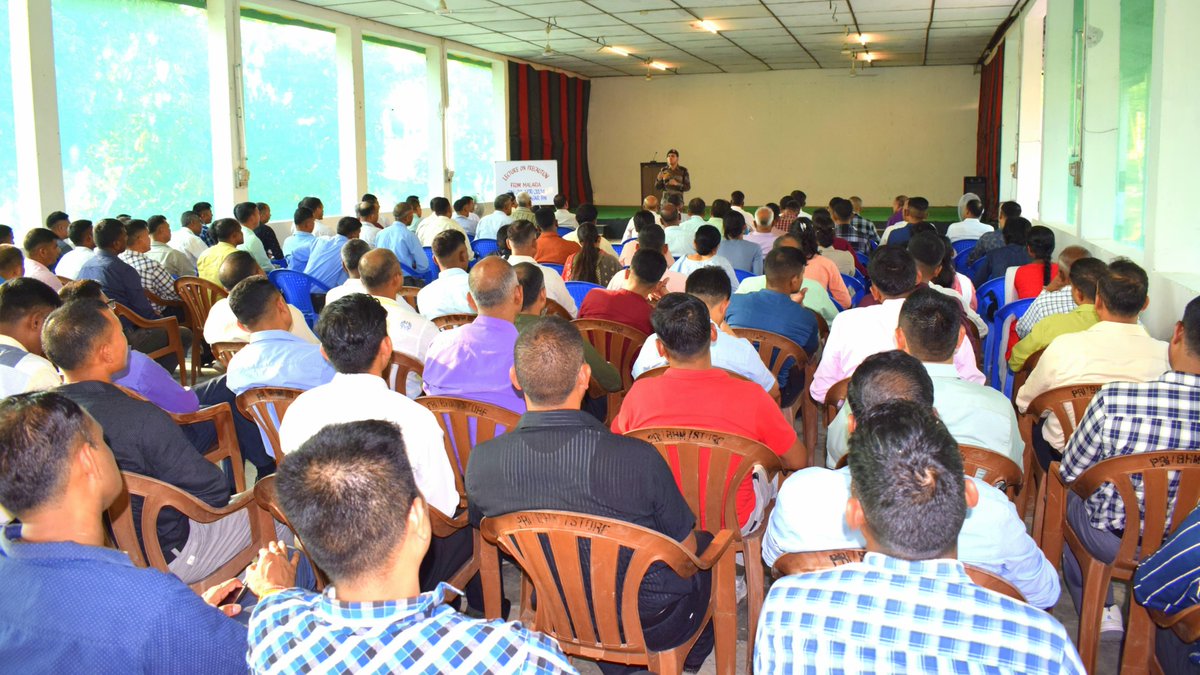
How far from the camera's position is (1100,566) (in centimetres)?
248

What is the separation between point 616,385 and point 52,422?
2214mm

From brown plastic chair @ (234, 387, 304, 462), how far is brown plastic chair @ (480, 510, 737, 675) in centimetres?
123

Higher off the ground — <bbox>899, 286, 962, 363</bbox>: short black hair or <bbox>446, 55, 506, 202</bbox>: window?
<bbox>446, 55, 506, 202</bbox>: window

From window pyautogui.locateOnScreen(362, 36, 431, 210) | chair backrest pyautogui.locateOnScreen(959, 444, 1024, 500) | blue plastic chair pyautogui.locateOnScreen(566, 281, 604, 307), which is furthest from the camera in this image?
window pyautogui.locateOnScreen(362, 36, 431, 210)

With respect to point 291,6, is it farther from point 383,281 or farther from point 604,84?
point 604,84

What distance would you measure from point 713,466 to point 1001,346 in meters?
2.92

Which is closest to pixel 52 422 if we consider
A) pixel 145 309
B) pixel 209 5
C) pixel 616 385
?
pixel 616 385

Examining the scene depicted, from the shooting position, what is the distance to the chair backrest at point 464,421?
2826 mm

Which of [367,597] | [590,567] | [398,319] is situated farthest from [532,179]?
[367,597]

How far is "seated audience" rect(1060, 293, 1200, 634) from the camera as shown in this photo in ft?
7.97

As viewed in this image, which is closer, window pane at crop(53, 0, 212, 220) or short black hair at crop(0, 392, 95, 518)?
short black hair at crop(0, 392, 95, 518)

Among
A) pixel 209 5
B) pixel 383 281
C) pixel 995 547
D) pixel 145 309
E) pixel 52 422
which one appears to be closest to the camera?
pixel 52 422

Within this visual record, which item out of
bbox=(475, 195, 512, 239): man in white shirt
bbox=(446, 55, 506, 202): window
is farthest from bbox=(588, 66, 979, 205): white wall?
bbox=(475, 195, 512, 239): man in white shirt

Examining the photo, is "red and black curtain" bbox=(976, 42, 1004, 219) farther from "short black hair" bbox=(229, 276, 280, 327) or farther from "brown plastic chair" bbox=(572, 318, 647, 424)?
"short black hair" bbox=(229, 276, 280, 327)
